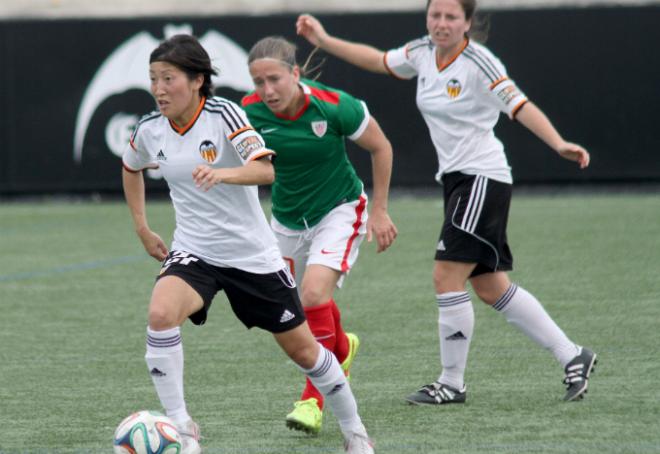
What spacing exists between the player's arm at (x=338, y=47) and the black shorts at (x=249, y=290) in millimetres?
1658

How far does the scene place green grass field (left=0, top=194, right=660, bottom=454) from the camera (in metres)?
5.04

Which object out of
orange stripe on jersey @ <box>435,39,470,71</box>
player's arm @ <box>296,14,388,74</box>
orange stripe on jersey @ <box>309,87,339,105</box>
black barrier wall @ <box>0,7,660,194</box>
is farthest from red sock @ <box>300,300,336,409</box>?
black barrier wall @ <box>0,7,660,194</box>

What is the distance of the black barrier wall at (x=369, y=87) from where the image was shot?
15.3 metres

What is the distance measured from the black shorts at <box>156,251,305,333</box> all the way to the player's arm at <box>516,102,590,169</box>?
122 cm

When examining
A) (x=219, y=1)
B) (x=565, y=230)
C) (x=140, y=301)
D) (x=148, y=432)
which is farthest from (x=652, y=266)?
(x=219, y=1)

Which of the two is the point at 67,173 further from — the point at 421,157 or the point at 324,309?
the point at 324,309

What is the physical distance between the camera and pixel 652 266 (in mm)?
9680

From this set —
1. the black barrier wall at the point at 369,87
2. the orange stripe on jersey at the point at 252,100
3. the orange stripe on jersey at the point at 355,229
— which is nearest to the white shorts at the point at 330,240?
the orange stripe on jersey at the point at 355,229

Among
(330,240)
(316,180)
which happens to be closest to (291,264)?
(330,240)

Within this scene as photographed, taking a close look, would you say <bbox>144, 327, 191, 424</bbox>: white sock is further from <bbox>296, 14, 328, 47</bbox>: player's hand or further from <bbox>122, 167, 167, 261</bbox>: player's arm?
<bbox>296, 14, 328, 47</bbox>: player's hand

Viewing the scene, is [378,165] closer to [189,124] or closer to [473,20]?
[473,20]

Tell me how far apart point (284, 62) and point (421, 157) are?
10.3 meters

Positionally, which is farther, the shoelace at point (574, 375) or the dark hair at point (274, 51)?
the shoelace at point (574, 375)

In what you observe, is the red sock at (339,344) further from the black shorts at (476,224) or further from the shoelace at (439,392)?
the black shorts at (476,224)
